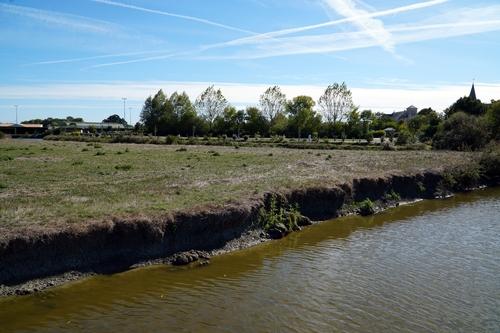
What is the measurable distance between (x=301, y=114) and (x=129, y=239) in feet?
297

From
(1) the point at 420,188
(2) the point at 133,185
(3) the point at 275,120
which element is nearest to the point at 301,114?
(3) the point at 275,120

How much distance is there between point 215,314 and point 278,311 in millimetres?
1842

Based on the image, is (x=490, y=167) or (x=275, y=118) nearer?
(x=490, y=167)

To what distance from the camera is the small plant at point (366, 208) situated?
2911 centimetres

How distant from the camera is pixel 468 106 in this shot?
93375mm

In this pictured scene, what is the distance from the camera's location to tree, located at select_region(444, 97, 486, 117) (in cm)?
9100

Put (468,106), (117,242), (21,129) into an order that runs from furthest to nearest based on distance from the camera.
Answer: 1. (21,129)
2. (468,106)
3. (117,242)

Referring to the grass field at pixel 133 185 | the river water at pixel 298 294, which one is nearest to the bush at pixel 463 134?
the grass field at pixel 133 185

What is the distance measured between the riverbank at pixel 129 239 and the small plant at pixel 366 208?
9.70 feet

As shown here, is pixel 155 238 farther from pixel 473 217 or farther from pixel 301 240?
pixel 473 217

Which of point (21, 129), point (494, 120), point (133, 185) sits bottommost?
point (133, 185)

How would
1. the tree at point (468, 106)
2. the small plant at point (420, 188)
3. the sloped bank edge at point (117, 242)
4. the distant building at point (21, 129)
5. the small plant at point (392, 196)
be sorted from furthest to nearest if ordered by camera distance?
the distant building at point (21, 129) → the tree at point (468, 106) → the small plant at point (420, 188) → the small plant at point (392, 196) → the sloped bank edge at point (117, 242)

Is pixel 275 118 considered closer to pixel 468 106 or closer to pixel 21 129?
pixel 468 106

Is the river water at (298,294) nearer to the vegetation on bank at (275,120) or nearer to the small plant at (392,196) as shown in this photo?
the small plant at (392,196)
